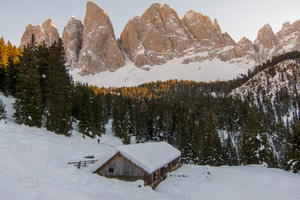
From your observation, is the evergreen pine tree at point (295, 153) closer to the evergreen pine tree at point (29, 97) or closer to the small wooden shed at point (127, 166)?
the small wooden shed at point (127, 166)

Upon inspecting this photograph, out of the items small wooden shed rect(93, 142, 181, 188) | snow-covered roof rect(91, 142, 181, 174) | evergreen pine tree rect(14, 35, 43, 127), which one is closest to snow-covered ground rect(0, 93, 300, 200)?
small wooden shed rect(93, 142, 181, 188)

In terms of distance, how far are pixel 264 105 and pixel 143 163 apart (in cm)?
12893

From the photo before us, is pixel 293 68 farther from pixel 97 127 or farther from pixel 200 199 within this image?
pixel 200 199

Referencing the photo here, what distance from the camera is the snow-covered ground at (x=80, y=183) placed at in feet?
40.0

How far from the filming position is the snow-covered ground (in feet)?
40.0

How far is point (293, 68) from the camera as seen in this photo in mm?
140250

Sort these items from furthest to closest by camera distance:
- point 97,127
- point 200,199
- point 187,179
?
point 97,127 < point 187,179 < point 200,199

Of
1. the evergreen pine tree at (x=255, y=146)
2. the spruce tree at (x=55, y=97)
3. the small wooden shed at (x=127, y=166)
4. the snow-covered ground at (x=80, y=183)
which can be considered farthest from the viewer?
the evergreen pine tree at (x=255, y=146)

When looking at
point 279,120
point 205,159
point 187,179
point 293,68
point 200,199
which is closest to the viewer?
point 200,199

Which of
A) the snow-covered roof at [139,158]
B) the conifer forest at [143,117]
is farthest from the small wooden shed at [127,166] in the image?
the conifer forest at [143,117]

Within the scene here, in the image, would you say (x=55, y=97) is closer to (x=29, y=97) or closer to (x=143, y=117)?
(x=29, y=97)

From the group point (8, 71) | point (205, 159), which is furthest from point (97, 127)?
point (205, 159)

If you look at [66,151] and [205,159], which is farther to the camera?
[205,159]

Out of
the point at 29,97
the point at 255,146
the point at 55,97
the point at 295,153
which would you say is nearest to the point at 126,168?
the point at 55,97
